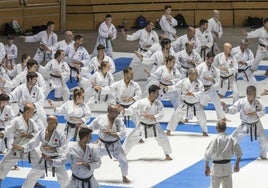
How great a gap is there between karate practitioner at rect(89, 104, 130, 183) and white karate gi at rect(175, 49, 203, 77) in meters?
6.03

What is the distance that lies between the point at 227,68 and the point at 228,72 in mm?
95

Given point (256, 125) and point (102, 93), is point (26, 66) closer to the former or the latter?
point (102, 93)

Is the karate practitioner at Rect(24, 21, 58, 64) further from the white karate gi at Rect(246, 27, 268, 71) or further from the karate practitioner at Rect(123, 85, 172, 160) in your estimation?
the karate practitioner at Rect(123, 85, 172, 160)

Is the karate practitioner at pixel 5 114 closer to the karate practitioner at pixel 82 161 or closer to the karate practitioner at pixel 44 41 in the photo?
the karate practitioner at pixel 82 161

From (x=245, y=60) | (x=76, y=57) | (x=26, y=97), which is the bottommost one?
(x=26, y=97)

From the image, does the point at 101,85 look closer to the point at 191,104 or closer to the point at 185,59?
the point at 191,104

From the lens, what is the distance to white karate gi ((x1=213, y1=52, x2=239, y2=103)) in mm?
19938

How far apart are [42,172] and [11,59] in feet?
28.9

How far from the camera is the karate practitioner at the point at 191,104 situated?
700 inches

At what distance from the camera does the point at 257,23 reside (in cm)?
3084

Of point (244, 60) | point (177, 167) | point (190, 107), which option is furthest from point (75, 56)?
point (177, 167)

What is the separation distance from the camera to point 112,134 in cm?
1463

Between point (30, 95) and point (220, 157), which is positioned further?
point (30, 95)

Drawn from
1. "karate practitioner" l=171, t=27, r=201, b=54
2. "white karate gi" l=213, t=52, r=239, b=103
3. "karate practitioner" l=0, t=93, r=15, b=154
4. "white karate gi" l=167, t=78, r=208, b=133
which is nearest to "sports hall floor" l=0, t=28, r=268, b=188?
"white karate gi" l=167, t=78, r=208, b=133
